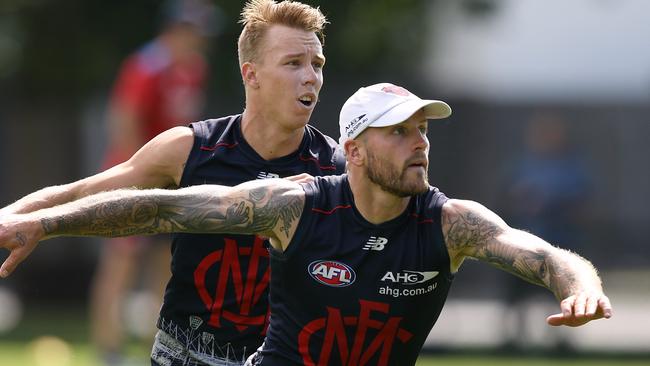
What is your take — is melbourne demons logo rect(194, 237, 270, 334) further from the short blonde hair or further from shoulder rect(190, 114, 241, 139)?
the short blonde hair

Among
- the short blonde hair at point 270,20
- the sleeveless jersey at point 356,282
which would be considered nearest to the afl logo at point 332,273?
the sleeveless jersey at point 356,282

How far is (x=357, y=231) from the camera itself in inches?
229

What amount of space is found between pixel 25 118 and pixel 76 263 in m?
2.21

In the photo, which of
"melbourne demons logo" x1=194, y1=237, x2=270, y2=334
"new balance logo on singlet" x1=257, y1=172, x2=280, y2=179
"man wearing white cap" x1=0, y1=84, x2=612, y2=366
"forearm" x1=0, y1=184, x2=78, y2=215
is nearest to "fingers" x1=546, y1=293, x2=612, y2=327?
"man wearing white cap" x1=0, y1=84, x2=612, y2=366

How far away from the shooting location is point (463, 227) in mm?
5684

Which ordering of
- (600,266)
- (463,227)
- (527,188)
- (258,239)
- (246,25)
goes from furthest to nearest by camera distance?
(600,266) < (527,188) < (246,25) < (258,239) < (463,227)

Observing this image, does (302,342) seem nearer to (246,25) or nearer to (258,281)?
(258,281)

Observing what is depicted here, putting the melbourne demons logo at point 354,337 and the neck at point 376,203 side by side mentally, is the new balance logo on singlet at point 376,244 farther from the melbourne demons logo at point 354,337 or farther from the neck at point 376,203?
the melbourne demons logo at point 354,337

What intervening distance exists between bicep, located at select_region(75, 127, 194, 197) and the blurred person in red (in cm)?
412

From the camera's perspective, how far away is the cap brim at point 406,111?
5.75m

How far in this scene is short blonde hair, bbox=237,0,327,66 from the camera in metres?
6.91

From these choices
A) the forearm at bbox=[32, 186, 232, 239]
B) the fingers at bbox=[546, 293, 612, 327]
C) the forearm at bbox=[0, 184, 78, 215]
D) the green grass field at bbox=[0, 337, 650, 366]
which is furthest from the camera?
the green grass field at bbox=[0, 337, 650, 366]


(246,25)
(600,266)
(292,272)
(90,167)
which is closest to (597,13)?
(600,266)

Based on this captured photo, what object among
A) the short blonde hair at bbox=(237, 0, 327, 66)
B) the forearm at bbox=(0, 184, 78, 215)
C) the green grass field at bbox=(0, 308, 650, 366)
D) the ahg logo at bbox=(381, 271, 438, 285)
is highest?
the short blonde hair at bbox=(237, 0, 327, 66)
